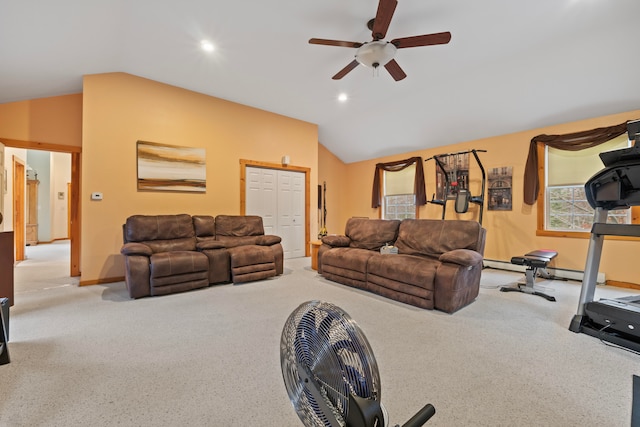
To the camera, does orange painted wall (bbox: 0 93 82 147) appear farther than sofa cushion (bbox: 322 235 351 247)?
No

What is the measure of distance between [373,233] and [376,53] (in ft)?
7.64

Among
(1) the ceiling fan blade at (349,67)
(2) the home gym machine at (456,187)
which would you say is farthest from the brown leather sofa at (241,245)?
(2) the home gym machine at (456,187)

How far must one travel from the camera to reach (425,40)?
2648 millimetres

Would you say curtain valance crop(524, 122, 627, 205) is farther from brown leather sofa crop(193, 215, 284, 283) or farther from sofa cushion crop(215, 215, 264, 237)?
sofa cushion crop(215, 215, 264, 237)

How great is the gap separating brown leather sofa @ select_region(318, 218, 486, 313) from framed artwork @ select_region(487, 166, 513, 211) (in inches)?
87.0

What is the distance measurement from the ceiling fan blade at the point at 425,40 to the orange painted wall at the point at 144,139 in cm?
346

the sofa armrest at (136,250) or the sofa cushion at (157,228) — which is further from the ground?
the sofa cushion at (157,228)

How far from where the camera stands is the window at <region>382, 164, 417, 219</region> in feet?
21.5

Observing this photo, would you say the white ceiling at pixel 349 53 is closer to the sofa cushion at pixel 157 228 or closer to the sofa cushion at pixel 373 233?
the sofa cushion at pixel 157 228

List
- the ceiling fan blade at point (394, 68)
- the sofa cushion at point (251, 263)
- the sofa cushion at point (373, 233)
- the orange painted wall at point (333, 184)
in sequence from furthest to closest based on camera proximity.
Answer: the orange painted wall at point (333, 184), the sofa cushion at point (373, 233), the sofa cushion at point (251, 263), the ceiling fan blade at point (394, 68)

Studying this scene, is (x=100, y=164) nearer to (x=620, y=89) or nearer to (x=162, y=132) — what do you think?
(x=162, y=132)

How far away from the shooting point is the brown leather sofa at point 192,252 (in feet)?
10.8

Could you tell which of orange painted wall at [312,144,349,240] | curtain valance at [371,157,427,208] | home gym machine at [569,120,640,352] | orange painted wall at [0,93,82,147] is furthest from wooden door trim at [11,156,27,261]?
home gym machine at [569,120,640,352]

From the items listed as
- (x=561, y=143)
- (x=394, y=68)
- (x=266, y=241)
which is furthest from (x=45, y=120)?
(x=561, y=143)
